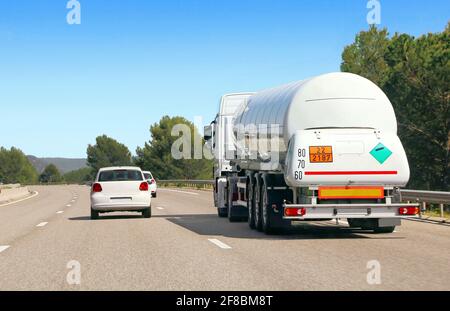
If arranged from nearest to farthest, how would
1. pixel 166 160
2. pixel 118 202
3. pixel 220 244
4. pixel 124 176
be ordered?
pixel 220 244 < pixel 118 202 < pixel 124 176 < pixel 166 160

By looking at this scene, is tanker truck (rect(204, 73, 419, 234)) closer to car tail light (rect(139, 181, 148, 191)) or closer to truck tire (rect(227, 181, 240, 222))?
truck tire (rect(227, 181, 240, 222))

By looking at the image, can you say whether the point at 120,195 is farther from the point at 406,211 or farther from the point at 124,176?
the point at 406,211

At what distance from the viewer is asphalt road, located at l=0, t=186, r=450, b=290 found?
8742 mm

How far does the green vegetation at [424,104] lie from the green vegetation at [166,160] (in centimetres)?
9339

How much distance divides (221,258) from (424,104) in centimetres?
4571

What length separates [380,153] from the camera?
14.0 m

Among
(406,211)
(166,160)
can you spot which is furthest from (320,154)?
(166,160)

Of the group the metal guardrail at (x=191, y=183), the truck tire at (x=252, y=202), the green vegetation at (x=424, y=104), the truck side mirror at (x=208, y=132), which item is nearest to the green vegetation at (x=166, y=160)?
the metal guardrail at (x=191, y=183)

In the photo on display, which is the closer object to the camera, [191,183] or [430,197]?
[430,197]

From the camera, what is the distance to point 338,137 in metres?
14.0

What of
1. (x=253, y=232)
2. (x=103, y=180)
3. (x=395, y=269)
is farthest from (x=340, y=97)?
(x=103, y=180)

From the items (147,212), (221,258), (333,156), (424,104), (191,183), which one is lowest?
(221,258)

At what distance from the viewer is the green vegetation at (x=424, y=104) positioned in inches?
2098

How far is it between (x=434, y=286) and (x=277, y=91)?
8.54 metres
